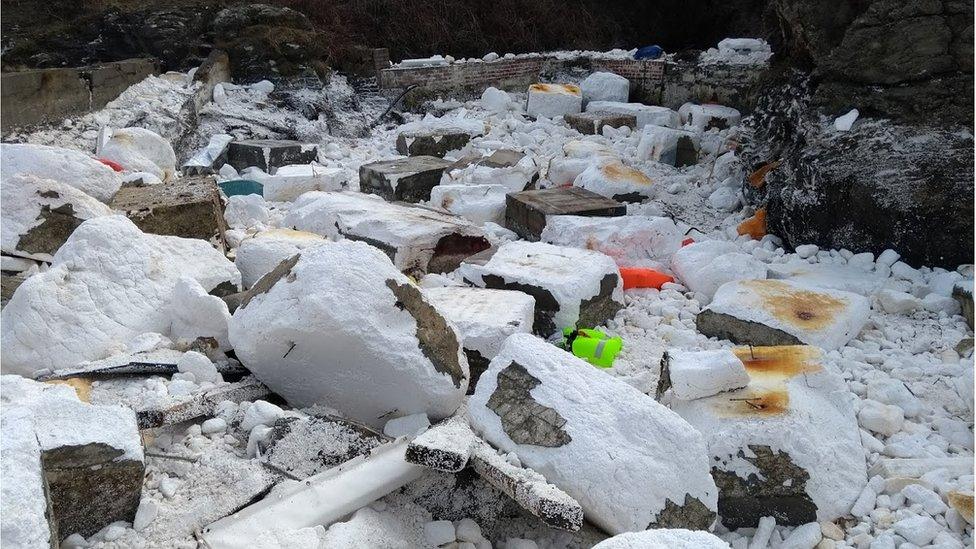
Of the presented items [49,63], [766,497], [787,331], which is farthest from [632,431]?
[49,63]

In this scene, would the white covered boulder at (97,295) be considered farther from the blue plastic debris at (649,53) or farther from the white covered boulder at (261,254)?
the blue plastic debris at (649,53)

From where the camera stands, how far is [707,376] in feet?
8.48

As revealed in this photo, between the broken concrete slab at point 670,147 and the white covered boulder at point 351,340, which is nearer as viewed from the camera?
the white covered boulder at point 351,340

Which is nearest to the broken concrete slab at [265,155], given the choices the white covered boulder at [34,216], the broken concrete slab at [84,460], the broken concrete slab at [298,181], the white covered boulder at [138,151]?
the broken concrete slab at [298,181]

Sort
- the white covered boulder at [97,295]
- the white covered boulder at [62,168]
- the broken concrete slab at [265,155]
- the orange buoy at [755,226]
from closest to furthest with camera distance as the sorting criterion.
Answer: the white covered boulder at [97,295], the white covered boulder at [62,168], the orange buoy at [755,226], the broken concrete slab at [265,155]

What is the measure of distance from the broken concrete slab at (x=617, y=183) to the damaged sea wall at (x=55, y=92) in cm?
411

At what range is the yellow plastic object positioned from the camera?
3330mm

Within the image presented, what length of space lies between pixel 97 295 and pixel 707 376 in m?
2.28

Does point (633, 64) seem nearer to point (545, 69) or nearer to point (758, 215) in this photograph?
point (545, 69)

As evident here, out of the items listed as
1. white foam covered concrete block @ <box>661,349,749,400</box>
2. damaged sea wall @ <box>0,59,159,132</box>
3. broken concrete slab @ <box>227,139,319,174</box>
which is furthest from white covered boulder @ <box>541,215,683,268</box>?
damaged sea wall @ <box>0,59,159,132</box>

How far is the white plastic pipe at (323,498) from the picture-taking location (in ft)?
6.23

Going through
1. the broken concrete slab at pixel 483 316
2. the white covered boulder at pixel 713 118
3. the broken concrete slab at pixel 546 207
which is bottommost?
the white covered boulder at pixel 713 118

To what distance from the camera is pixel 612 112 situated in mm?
8195

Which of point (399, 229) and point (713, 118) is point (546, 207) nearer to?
point (399, 229)
